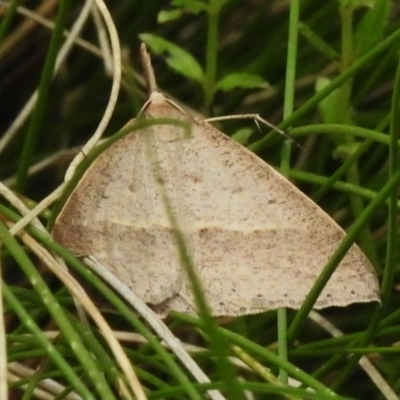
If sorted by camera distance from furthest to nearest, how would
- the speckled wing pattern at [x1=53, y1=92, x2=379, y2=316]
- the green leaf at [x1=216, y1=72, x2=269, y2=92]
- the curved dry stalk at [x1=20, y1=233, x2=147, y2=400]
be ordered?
the green leaf at [x1=216, y1=72, x2=269, y2=92]
the speckled wing pattern at [x1=53, y1=92, x2=379, y2=316]
the curved dry stalk at [x1=20, y1=233, x2=147, y2=400]

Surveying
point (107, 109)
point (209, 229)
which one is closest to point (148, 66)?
point (107, 109)

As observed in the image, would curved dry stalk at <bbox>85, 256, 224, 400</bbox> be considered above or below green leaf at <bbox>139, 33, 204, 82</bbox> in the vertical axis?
below

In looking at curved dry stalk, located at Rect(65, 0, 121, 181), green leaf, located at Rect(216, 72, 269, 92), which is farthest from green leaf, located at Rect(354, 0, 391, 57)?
curved dry stalk, located at Rect(65, 0, 121, 181)

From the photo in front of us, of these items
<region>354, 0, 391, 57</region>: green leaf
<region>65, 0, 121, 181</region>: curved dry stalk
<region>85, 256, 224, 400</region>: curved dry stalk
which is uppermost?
<region>354, 0, 391, 57</region>: green leaf

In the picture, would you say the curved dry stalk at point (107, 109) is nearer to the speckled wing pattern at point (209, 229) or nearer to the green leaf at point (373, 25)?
the speckled wing pattern at point (209, 229)

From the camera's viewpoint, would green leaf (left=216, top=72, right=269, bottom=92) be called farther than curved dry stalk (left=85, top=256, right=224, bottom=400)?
Yes

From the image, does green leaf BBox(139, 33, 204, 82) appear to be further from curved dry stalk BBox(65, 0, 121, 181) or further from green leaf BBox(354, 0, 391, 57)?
green leaf BBox(354, 0, 391, 57)

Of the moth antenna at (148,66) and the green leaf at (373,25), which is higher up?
the green leaf at (373,25)

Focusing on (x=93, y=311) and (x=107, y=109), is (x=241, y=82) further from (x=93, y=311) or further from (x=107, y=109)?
(x=93, y=311)

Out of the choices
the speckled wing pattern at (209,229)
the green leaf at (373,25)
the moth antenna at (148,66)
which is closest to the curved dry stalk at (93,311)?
the speckled wing pattern at (209,229)
